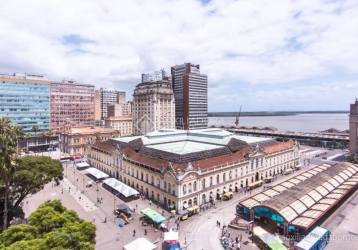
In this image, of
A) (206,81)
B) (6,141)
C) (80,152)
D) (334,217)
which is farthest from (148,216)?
(206,81)

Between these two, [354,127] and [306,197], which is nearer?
[306,197]

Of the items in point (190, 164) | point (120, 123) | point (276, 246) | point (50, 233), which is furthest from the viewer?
point (120, 123)

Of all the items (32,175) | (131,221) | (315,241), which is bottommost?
(131,221)

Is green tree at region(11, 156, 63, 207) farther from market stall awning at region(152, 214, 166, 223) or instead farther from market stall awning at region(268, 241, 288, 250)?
market stall awning at region(268, 241, 288, 250)

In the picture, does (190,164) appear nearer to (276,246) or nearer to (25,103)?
(276,246)

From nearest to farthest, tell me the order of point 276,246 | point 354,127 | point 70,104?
1. point 276,246
2. point 354,127
3. point 70,104

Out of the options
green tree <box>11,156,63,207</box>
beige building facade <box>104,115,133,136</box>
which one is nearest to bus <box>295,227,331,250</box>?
green tree <box>11,156,63,207</box>

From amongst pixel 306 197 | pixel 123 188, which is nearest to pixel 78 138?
pixel 123 188

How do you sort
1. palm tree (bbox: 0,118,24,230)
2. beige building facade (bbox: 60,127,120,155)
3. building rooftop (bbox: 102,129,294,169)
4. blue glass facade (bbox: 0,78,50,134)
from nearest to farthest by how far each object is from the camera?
palm tree (bbox: 0,118,24,230) < building rooftop (bbox: 102,129,294,169) < beige building facade (bbox: 60,127,120,155) < blue glass facade (bbox: 0,78,50,134)
